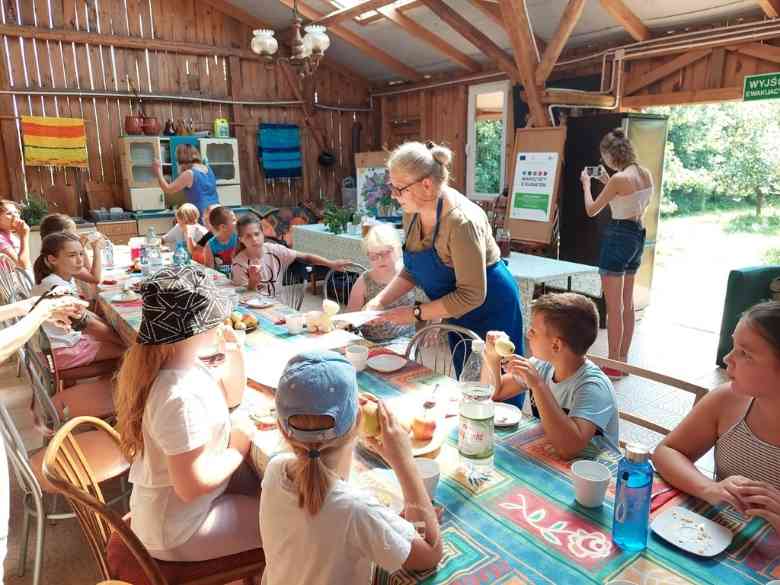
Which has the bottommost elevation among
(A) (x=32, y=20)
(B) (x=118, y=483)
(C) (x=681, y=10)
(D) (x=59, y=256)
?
(B) (x=118, y=483)

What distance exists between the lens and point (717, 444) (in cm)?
137

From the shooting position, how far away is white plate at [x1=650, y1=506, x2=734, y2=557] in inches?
41.7

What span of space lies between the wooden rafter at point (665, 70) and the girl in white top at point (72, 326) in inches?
211

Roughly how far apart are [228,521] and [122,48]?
794 cm

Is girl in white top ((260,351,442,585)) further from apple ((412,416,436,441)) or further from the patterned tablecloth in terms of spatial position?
apple ((412,416,436,441))

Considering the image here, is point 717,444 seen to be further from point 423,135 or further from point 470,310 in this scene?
point 423,135

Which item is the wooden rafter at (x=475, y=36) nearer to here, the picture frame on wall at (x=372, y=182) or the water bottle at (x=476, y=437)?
the picture frame on wall at (x=372, y=182)

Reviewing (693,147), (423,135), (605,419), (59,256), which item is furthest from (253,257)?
(693,147)

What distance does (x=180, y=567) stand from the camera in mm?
1470

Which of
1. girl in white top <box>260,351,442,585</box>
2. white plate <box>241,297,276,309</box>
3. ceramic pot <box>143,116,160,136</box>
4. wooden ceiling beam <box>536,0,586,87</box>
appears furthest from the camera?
ceramic pot <box>143,116,160,136</box>

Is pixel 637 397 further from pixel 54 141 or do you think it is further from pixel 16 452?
pixel 54 141

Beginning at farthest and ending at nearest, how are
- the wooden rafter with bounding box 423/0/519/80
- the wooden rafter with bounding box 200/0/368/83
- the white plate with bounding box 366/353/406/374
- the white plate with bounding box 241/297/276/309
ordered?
the wooden rafter with bounding box 200/0/368/83 → the wooden rafter with bounding box 423/0/519/80 → the white plate with bounding box 241/297/276/309 → the white plate with bounding box 366/353/406/374

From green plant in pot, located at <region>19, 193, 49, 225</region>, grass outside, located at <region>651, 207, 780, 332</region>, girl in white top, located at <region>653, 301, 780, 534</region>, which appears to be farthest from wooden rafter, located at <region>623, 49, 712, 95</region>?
green plant in pot, located at <region>19, 193, 49, 225</region>

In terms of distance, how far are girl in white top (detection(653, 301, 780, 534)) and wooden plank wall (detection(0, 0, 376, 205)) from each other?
7872mm
